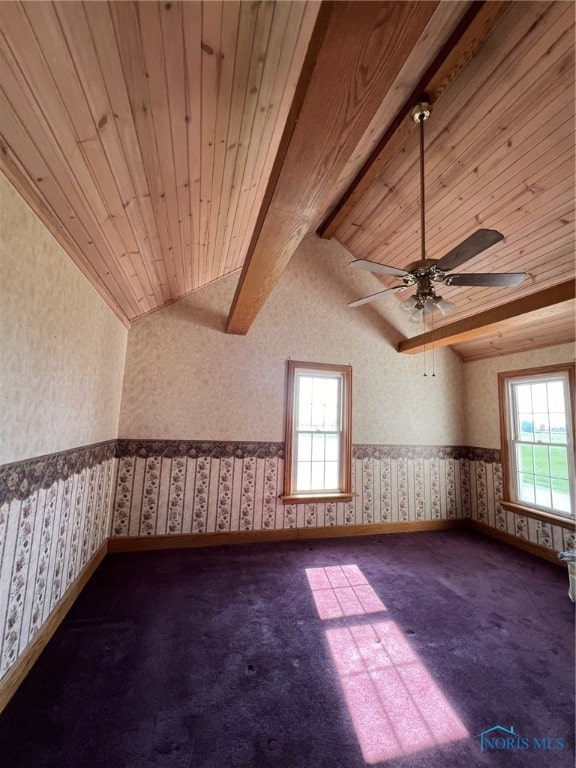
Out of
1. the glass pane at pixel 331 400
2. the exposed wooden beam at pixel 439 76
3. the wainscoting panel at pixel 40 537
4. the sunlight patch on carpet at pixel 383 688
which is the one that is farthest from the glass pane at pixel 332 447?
the exposed wooden beam at pixel 439 76

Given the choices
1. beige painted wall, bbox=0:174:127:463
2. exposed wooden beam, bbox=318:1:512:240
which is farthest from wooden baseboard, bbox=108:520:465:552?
exposed wooden beam, bbox=318:1:512:240

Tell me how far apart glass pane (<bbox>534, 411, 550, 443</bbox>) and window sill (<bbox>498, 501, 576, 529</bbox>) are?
2.80ft

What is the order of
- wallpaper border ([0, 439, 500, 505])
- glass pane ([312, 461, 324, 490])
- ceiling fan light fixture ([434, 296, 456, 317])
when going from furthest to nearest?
glass pane ([312, 461, 324, 490]), ceiling fan light fixture ([434, 296, 456, 317]), wallpaper border ([0, 439, 500, 505])

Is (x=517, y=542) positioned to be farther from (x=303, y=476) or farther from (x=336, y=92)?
(x=336, y=92)

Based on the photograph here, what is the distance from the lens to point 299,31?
1.22 metres

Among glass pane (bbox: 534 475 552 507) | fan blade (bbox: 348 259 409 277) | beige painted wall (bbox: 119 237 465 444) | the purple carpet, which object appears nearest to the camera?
the purple carpet

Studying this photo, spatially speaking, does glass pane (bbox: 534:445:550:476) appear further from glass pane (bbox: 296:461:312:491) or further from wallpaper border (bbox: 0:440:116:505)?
wallpaper border (bbox: 0:440:116:505)

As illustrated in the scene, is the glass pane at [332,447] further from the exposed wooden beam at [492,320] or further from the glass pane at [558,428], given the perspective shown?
the glass pane at [558,428]

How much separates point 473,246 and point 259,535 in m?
3.59

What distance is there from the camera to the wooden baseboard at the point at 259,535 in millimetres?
3482

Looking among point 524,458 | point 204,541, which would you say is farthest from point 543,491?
point 204,541

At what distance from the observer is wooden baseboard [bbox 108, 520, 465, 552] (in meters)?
3.48

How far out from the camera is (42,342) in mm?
1791

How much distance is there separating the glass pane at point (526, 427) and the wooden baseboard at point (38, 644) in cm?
513
